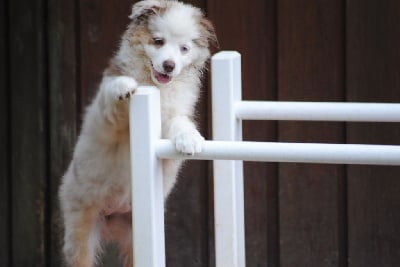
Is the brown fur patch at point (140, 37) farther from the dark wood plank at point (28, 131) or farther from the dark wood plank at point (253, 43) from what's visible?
the dark wood plank at point (28, 131)

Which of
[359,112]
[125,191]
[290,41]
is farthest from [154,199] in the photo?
[290,41]

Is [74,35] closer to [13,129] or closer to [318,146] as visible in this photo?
[13,129]

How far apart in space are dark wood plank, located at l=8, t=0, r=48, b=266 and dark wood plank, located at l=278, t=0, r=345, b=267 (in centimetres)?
134

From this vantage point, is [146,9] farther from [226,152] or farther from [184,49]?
[226,152]

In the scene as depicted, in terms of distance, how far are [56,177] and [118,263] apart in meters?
0.61

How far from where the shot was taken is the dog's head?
12.0ft

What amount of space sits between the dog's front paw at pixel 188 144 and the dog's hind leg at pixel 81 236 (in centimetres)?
114

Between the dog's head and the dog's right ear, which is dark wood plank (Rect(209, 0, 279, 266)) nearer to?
the dog's head

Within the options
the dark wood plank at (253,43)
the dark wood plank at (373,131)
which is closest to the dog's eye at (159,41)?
the dark wood plank at (253,43)

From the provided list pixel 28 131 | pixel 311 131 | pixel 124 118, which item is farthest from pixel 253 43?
pixel 124 118

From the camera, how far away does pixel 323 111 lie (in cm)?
324

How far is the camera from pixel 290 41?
4934 mm

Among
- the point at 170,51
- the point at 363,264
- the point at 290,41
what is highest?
the point at 290,41

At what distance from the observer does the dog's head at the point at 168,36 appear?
3.67 m
